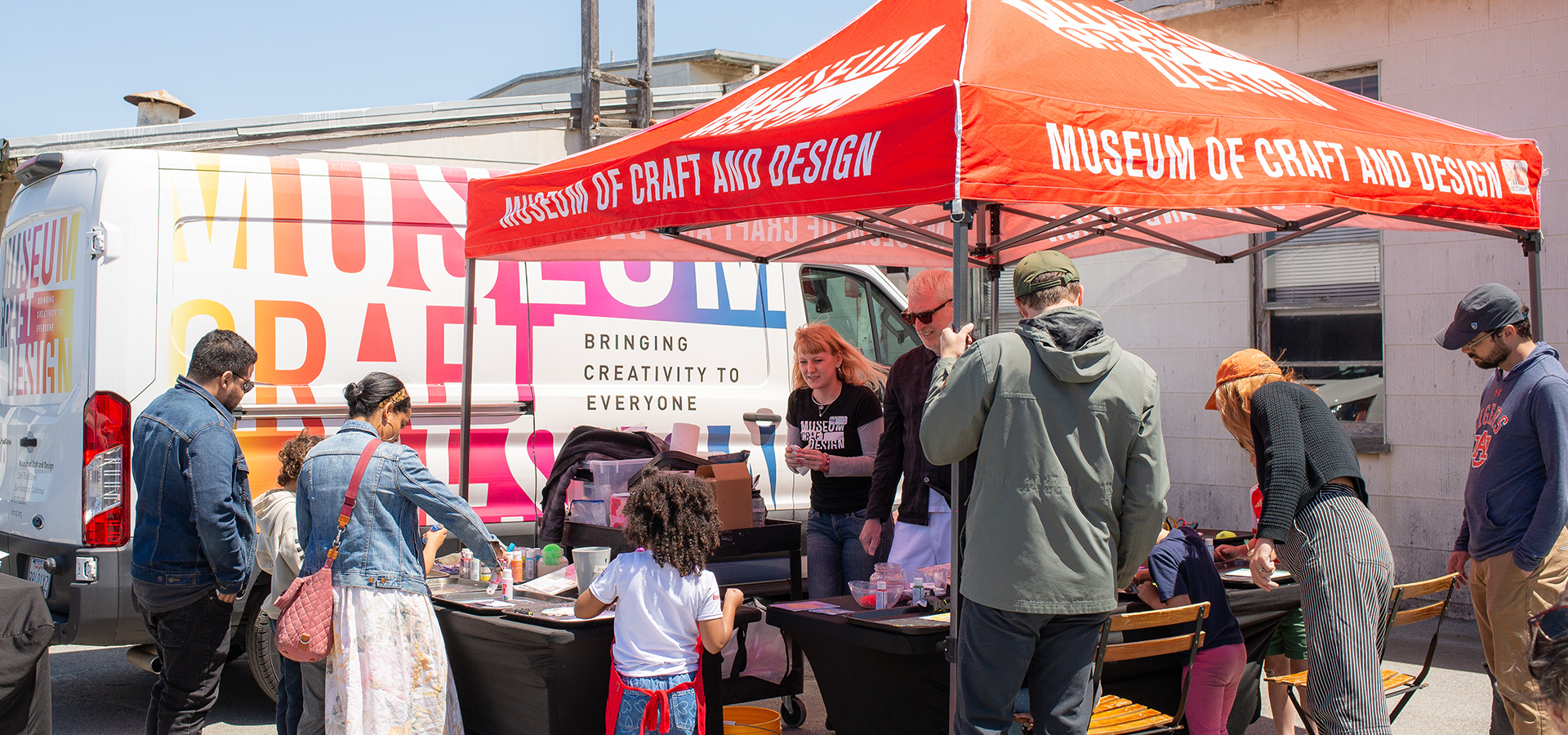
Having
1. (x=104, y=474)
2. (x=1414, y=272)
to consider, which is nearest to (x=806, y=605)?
(x=104, y=474)

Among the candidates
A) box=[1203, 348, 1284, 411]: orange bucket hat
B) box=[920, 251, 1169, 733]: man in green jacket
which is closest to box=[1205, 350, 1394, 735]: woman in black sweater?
box=[1203, 348, 1284, 411]: orange bucket hat

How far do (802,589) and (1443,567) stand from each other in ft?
14.8

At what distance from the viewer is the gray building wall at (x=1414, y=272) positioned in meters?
6.96

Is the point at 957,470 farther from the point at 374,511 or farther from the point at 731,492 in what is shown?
the point at 374,511

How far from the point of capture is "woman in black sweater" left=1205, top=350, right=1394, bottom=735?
3496mm

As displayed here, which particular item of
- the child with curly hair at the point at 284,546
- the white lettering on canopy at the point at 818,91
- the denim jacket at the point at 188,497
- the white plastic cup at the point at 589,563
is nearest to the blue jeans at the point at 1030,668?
the white plastic cup at the point at 589,563

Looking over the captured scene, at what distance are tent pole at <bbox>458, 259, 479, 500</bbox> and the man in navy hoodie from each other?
12.7ft

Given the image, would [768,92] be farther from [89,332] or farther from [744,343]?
[89,332]

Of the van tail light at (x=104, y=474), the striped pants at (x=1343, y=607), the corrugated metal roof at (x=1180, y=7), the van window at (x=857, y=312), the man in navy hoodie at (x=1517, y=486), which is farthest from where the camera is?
the corrugated metal roof at (x=1180, y=7)

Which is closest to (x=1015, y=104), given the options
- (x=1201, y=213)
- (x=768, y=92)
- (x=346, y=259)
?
(x=768, y=92)

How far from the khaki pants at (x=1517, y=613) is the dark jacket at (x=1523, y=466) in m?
0.08

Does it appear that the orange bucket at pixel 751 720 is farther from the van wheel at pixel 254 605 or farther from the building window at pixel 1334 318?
the building window at pixel 1334 318

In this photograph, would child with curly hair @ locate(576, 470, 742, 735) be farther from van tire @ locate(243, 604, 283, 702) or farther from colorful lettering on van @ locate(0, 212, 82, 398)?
colorful lettering on van @ locate(0, 212, 82, 398)

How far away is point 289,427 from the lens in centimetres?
530
